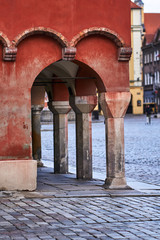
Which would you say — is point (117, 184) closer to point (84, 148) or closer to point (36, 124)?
point (84, 148)

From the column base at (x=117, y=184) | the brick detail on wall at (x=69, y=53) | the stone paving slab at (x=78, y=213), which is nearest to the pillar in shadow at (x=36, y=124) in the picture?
the stone paving slab at (x=78, y=213)

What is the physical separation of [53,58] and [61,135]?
4411 millimetres

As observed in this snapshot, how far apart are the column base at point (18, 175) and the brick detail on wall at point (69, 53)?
1958mm

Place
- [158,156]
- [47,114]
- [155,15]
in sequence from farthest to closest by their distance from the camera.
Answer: [155,15]
[47,114]
[158,156]

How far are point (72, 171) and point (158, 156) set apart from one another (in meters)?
5.34

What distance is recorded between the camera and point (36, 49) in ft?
41.8

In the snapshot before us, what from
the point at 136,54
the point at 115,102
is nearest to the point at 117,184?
the point at 115,102

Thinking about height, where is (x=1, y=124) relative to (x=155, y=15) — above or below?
below

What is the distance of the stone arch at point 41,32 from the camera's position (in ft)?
40.8

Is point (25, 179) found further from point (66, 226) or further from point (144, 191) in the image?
point (66, 226)

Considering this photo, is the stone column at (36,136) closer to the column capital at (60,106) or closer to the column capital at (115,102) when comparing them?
the column capital at (60,106)

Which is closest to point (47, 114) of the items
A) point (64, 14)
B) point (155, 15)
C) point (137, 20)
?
point (137, 20)

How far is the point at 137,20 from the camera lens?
90.1 m

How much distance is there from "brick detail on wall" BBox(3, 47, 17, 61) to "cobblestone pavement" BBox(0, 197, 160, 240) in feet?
8.47
